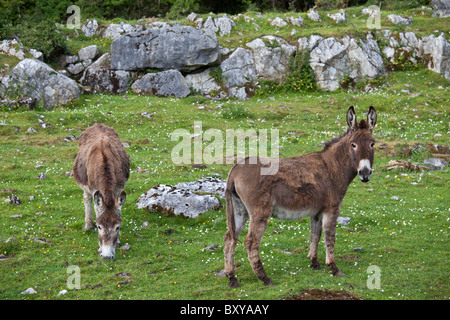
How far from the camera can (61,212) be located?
46.2 feet

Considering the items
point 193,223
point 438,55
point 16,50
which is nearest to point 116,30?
point 16,50

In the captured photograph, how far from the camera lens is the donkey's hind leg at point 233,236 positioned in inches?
369

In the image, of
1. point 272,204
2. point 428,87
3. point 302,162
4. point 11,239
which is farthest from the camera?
point 428,87

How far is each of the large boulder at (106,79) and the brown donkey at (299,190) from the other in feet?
67.4

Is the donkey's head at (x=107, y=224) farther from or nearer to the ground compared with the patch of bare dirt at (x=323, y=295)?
farther from the ground

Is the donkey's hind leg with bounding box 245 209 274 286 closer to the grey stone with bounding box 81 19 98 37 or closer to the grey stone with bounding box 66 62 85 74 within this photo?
the grey stone with bounding box 66 62 85 74

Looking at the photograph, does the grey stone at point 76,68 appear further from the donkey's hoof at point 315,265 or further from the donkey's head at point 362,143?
the donkey's hoof at point 315,265

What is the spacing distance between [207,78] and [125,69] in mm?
5314

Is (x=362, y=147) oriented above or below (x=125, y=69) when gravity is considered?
below

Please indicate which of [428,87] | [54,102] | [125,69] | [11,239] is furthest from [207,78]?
[11,239]

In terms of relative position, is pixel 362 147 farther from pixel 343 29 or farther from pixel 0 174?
pixel 343 29

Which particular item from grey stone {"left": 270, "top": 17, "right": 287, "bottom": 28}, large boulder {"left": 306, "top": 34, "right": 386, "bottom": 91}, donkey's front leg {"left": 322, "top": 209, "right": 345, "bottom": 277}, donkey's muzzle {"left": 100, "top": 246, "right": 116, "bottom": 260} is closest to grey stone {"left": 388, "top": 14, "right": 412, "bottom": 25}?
large boulder {"left": 306, "top": 34, "right": 386, "bottom": 91}

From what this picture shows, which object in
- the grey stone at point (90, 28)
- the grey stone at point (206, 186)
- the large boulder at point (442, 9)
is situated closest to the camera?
the grey stone at point (206, 186)

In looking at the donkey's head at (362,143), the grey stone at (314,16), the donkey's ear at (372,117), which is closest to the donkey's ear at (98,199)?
the donkey's head at (362,143)
